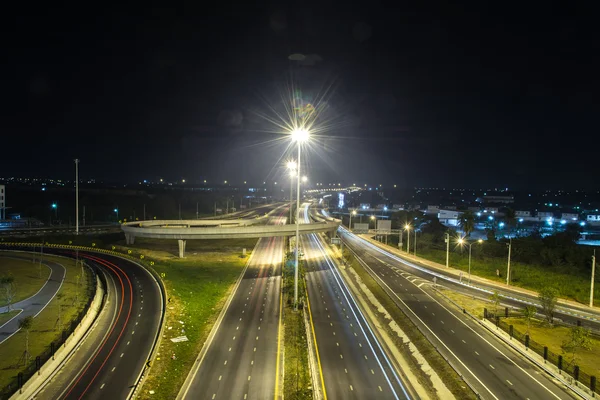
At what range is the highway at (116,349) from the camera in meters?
24.9

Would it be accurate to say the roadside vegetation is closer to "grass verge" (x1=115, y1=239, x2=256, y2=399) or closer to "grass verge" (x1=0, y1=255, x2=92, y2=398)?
"grass verge" (x1=115, y1=239, x2=256, y2=399)

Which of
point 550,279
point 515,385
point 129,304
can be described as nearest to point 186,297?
point 129,304

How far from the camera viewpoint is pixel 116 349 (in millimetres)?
30812

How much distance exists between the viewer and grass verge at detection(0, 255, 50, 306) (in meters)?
45.7

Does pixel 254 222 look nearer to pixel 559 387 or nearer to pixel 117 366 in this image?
pixel 117 366

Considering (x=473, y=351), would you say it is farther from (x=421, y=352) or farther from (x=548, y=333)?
(x=548, y=333)

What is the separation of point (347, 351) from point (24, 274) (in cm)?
4835

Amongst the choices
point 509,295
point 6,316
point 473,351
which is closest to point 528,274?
point 509,295

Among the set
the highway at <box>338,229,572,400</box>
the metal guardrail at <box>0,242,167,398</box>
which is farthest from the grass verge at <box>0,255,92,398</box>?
the highway at <box>338,229,572,400</box>

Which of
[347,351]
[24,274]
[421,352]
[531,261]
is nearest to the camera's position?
[347,351]

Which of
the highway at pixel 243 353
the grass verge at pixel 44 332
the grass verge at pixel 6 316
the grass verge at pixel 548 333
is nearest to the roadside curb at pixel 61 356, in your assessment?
the grass verge at pixel 44 332

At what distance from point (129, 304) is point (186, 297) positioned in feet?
22.6

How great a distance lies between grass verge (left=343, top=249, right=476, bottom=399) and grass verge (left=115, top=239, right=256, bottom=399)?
57.3 feet

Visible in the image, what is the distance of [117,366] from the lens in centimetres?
2798
